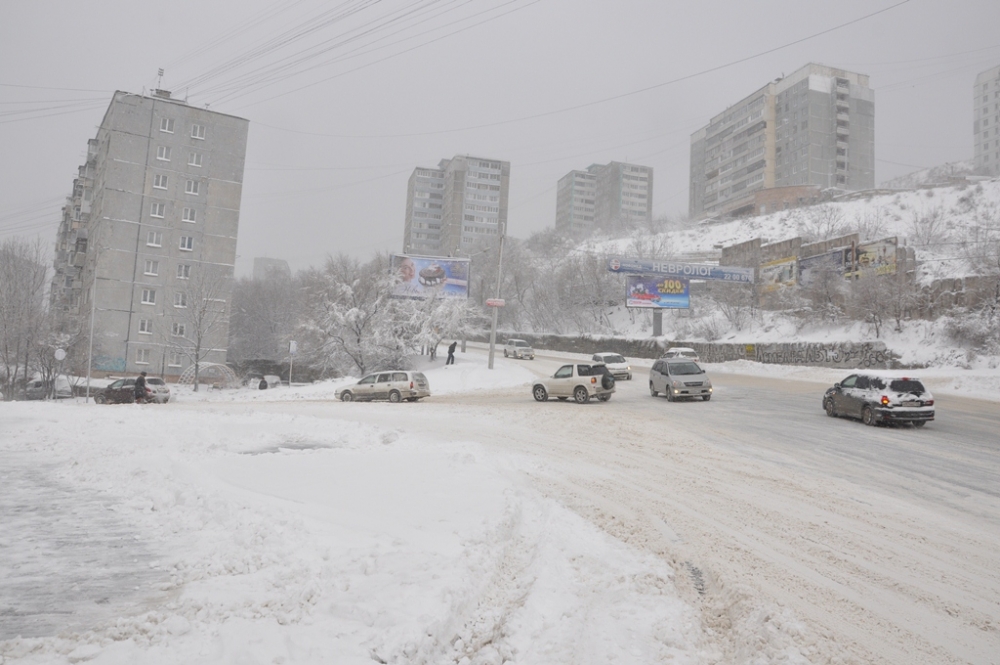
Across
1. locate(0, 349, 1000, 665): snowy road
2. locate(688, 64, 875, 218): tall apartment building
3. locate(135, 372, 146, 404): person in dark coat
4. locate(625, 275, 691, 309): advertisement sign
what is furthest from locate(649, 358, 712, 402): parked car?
locate(688, 64, 875, 218): tall apartment building

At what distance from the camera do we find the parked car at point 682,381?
23.8m

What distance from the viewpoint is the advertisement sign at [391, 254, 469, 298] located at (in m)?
46.0

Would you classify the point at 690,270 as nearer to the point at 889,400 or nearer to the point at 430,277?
the point at 430,277

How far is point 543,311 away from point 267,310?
36636 millimetres

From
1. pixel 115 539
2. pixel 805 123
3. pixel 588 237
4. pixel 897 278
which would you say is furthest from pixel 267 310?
pixel 805 123

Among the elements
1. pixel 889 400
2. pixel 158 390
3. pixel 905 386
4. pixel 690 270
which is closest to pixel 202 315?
pixel 158 390

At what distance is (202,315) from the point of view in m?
49.8

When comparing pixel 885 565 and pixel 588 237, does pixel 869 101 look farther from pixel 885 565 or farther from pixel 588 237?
pixel 885 565

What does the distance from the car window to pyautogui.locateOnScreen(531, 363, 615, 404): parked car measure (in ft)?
31.7

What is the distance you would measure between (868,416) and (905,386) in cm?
126

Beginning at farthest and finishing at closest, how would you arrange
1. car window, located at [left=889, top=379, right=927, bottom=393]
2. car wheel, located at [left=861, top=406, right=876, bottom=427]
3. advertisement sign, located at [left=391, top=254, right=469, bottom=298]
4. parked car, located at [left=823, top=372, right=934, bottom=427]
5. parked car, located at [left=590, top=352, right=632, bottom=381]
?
advertisement sign, located at [left=391, top=254, right=469, bottom=298]
parked car, located at [left=590, top=352, right=632, bottom=381]
car wheel, located at [left=861, top=406, right=876, bottom=427]
car window, located at [left=889, top=379, right=927, bottom=393]
parked car, located at [left=823, top=372, right=934, bottom=427]

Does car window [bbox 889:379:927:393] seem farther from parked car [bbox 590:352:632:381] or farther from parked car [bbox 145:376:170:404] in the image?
parked car [bbox 145:376:170:404]

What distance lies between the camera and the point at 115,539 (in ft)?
18.8

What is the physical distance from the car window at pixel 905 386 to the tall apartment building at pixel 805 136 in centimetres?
9241
